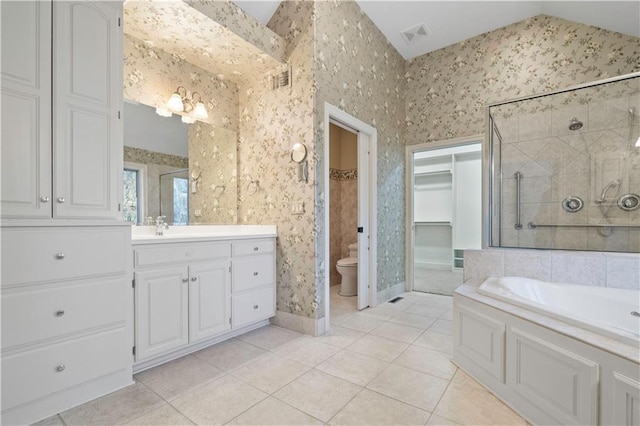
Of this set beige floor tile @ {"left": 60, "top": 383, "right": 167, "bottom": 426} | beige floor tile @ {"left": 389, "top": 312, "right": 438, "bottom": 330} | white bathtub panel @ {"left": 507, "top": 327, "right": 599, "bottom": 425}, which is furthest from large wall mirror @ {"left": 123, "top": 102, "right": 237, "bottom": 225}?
white bathtub panel @ {"left": 507, "top": 327, "right": 599, "bottom": 425}

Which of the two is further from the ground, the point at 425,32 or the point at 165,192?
the point at 425,32

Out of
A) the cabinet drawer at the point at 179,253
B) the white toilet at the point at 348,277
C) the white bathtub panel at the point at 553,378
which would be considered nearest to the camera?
the white bathtub panel at the point at 553,378

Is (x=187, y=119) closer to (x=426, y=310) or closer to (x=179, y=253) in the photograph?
(x=179, y=253)

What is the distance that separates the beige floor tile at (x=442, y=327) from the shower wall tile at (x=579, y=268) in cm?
94

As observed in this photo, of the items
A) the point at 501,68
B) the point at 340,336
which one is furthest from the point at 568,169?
the point at 340,336

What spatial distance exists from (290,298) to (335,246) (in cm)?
204

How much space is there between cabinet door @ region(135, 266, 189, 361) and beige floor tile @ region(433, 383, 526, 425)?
1.72m

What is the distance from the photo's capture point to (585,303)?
2.04 m

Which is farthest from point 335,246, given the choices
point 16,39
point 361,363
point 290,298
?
point 16,39

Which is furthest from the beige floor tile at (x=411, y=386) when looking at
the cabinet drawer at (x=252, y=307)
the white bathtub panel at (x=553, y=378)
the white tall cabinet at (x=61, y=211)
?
the white tall cabinet at (x=61, y=211)

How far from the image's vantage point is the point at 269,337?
2.57 meters

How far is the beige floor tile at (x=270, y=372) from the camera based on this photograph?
1830 mm

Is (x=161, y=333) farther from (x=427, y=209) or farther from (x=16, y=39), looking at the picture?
(x=427, y=209)

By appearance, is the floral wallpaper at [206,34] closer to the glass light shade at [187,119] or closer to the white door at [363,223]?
the glass light shade at [187,119]
